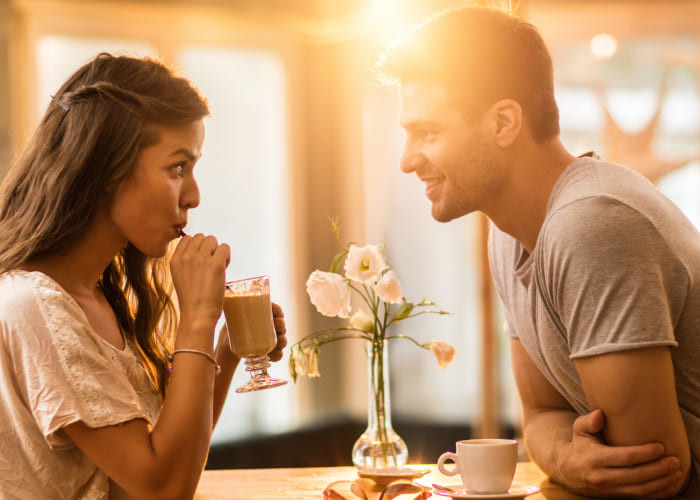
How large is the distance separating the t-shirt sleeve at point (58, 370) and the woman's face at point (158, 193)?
0.21 metres

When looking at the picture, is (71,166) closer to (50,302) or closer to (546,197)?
(50,302)

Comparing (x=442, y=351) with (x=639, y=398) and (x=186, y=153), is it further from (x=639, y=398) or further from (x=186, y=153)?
(x=186, y=153)

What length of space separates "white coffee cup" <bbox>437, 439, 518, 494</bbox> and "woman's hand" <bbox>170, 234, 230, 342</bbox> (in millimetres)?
482

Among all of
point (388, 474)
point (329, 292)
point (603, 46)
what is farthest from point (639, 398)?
point (603, 46)

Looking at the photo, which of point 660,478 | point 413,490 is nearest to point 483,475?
point 413,490

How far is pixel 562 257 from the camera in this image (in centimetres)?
133

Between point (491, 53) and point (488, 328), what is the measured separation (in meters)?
2.42

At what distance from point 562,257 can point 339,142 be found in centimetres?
419

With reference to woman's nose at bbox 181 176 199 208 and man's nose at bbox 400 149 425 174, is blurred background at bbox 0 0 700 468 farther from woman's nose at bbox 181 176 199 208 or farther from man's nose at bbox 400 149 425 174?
woman's nose at bbox 181 176 199 208

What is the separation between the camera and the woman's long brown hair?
4.53 ft

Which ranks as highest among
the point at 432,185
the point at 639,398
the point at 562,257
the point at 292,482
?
the point at 432,185

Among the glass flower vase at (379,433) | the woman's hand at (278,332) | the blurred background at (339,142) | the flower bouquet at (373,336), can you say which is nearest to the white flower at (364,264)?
the flower bouquet at (373,336)

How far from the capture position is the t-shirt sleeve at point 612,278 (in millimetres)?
1268

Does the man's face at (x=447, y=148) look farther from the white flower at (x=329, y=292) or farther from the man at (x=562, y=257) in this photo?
the white flower at (x=329, y=292)
